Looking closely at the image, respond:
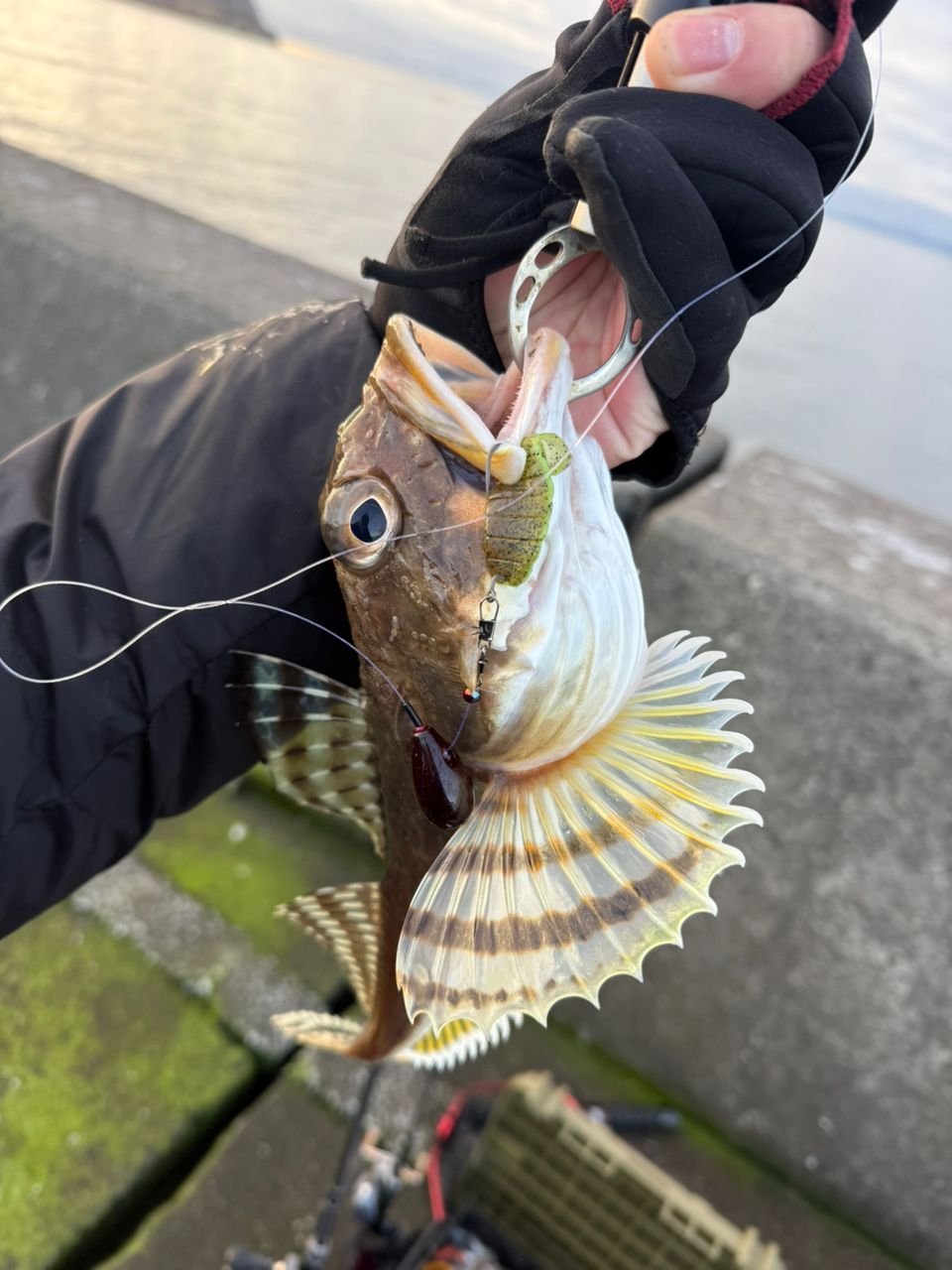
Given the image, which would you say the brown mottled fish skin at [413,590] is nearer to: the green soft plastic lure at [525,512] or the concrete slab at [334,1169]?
the green soft plastic lure at [525,512]

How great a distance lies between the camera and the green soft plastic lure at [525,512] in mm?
1055

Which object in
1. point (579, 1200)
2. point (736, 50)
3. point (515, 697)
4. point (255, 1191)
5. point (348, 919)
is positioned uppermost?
point (736, 50)

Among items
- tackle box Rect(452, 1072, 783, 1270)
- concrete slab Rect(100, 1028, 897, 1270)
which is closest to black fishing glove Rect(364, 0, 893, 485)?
tackle box Rect(452, 1072, 783, 1270)

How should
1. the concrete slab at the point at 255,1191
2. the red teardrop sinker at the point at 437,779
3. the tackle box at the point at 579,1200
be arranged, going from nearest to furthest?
1. the red teardrop sinker at the point at 437,779
2. the tackle box at the point at 579,1200
3. the concrete slab at the point at 255,1191

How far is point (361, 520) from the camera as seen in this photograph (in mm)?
1259

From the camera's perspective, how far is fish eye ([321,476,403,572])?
1.24m

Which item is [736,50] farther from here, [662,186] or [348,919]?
[348,919]

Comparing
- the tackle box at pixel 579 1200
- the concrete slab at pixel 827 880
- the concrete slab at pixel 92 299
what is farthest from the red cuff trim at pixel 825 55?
the concrete slab at pixel 92 299

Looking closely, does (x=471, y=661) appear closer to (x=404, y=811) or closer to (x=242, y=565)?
(x=404, y=811)

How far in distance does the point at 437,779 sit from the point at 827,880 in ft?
6.00

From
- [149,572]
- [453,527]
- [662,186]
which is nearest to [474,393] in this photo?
[453,527]

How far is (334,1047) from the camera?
1936mm

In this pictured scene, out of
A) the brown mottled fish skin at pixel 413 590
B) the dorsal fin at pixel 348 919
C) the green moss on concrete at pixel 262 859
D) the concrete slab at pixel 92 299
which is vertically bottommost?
the green moss on concrete at pixel 262 859

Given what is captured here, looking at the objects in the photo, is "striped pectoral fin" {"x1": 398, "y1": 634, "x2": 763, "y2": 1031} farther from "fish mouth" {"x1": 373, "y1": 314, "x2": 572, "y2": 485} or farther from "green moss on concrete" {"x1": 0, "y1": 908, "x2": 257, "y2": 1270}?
"green moss on concrete" {"x1": 0, "y1": 908, "x2": 257, "y2": 1270}
